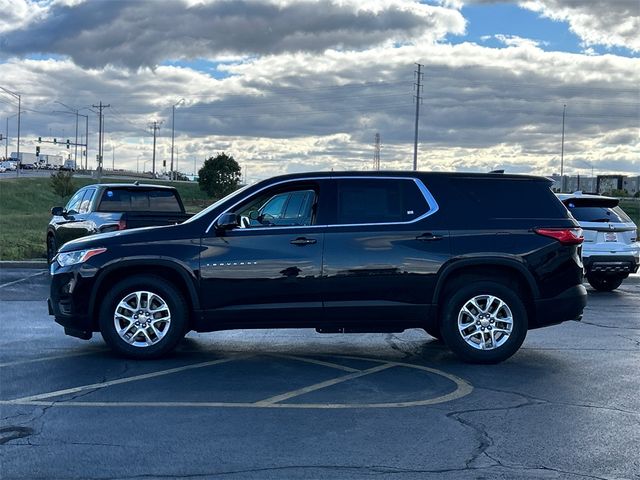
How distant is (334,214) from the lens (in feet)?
26.1

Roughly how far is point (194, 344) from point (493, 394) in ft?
12.3

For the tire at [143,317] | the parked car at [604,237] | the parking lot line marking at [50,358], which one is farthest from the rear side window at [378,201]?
the parked car at [604,237]

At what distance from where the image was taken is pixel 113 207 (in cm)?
1477

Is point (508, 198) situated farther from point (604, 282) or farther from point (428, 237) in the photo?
point (604, 282)

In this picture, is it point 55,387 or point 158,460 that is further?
point 55,387

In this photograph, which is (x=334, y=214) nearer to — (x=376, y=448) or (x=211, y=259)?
(x=211, y=259)

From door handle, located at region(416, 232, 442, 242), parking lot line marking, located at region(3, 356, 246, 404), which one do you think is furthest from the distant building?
parking lot line marking, located at region(3, 356, 246, 404)

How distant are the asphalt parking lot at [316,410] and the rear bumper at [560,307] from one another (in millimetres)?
461

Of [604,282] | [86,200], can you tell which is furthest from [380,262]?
[86,200]

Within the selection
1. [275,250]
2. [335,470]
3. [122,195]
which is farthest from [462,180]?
[122,195]

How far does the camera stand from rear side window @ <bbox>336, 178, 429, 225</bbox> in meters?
7.96

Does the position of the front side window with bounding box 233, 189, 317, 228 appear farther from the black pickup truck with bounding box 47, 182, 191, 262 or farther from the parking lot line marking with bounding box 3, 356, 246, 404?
the black pickup truck with bounding box 47, 182, 191, 262

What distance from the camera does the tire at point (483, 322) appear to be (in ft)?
26.0

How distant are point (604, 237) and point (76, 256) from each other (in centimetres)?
972
